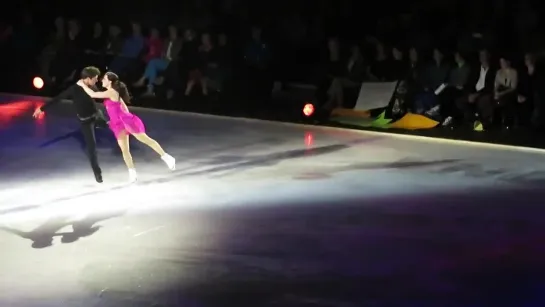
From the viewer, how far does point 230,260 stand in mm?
5488

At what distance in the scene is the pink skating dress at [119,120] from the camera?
7.61 meters

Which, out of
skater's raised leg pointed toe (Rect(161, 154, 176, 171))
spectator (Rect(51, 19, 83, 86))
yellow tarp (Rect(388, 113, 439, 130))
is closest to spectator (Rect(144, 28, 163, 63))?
spectator (Rect(51, 19, 83, 86))

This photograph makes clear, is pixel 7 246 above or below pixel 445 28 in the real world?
below

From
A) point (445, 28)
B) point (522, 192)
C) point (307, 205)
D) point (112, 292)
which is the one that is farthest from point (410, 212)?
point (445, 28)

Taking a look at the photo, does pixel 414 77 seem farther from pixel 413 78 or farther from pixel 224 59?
pixel 224 59

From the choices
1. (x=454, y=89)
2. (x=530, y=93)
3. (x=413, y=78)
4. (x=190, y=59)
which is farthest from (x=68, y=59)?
(x=530, y=93)

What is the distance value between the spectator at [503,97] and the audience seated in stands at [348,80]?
177 centimetres

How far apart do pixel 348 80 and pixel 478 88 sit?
5.93 ft

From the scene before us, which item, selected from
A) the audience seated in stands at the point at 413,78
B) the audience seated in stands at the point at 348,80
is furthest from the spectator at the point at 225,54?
the audience seated in stands at the point at 413,78

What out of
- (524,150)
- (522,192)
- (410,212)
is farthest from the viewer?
(524,150)

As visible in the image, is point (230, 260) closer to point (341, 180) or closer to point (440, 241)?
point (440, 241)

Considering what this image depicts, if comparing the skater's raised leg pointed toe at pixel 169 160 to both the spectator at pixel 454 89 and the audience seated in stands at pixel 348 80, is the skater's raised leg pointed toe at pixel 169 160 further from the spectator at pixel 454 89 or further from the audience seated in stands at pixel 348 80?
the audience seated in stands at pixel 348 80

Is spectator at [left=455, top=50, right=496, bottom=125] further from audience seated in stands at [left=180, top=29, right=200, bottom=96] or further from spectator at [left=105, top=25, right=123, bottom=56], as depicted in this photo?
spectator at [left=105, top=25, right=123, bottom=56]

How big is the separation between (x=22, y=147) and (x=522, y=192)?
16.9ft
